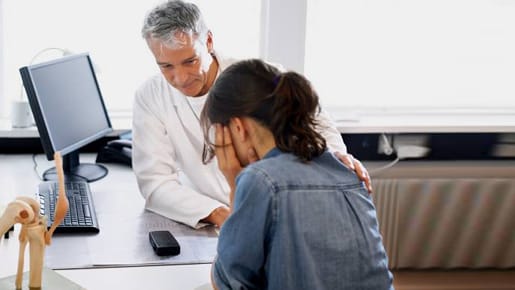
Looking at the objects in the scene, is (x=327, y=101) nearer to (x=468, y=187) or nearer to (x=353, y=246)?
(x=468, y=187)

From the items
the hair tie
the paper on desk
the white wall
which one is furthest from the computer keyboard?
the white wall

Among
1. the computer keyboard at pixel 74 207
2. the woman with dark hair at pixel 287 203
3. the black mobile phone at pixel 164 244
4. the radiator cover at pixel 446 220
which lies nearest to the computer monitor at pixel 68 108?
the computer keyboard at pixel 74 207

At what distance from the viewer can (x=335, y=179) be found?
4.13 ft

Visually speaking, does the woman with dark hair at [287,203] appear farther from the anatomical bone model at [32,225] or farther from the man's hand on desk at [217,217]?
the man's hand on desk at [217,217]

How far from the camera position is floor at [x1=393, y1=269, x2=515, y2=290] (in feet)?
9.61

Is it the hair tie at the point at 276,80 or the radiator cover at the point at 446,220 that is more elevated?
the hair tie at the point at 276,80

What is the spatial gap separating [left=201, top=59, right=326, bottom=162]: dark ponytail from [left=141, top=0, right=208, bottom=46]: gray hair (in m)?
0.60

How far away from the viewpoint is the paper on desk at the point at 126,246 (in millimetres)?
1602

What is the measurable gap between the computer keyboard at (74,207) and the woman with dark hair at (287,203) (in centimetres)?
60

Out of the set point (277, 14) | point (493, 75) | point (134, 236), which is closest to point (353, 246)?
point (134, 236)

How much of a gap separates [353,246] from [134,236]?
2.40 feet

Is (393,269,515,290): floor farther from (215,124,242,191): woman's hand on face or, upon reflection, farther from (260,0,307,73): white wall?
(215,124,242,191): woman's hand on face

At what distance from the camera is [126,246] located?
1.70 metres

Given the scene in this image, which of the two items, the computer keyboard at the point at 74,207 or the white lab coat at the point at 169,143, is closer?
the computer keyboard at the point at 74,207
